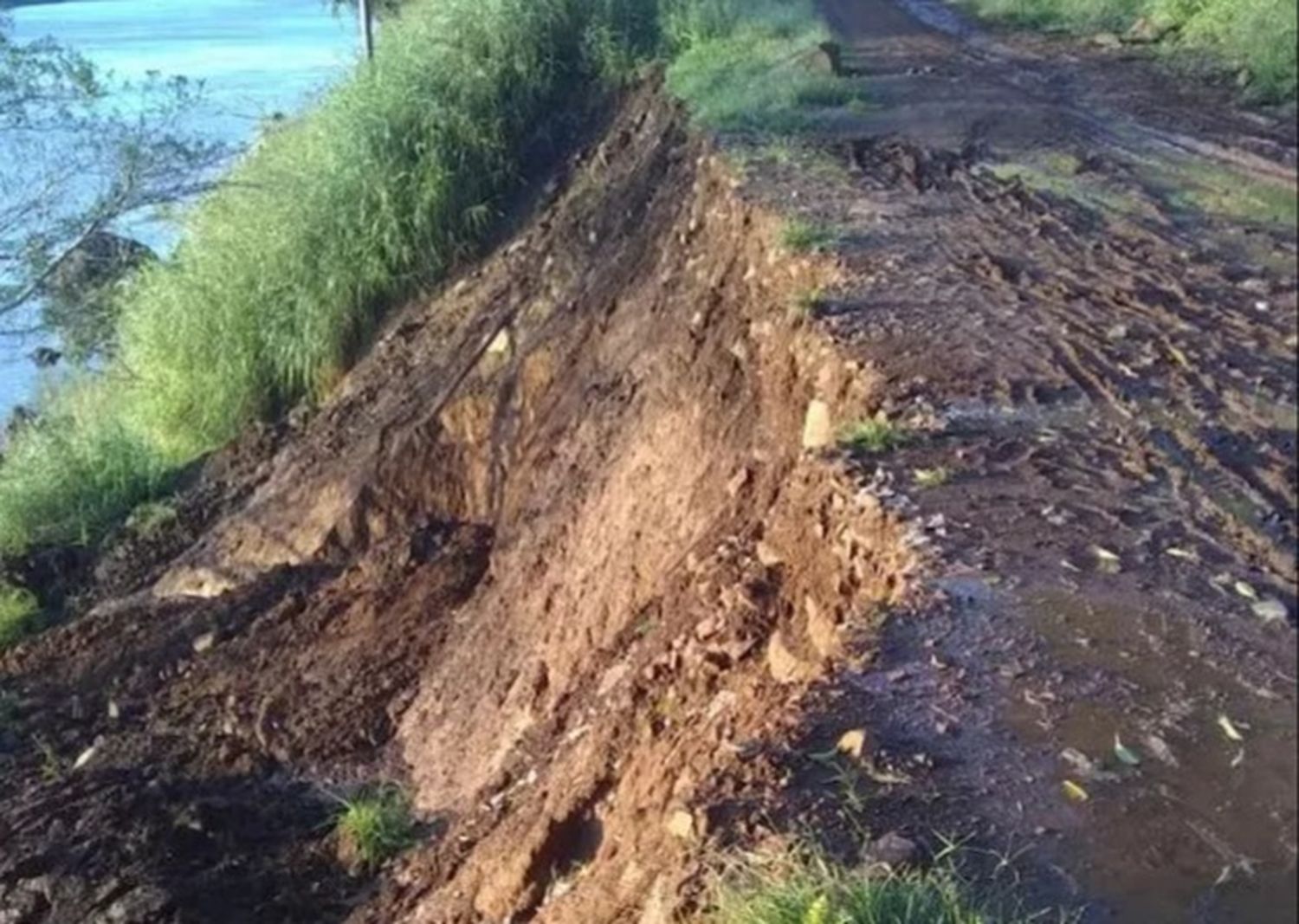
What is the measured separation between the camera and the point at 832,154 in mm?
10875

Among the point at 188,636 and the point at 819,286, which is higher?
the point at 819,286

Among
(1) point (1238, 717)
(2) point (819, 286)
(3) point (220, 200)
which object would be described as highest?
(1) point (1238, 717)

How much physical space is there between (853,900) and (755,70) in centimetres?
928

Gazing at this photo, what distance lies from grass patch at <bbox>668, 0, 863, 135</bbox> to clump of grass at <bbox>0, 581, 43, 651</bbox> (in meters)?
5.46

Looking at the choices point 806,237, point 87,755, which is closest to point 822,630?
point 806,237

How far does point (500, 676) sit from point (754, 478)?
1.97m

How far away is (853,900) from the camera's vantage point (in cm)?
410

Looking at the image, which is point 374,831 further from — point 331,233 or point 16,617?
point 331,233

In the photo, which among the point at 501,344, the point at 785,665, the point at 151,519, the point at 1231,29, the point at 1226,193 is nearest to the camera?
the point at 1226,193

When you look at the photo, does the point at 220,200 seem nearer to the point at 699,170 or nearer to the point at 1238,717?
the point at 699,170

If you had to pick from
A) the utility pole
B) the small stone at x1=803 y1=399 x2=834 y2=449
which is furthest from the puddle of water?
the utility pole

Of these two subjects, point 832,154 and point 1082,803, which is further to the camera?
point 832,154

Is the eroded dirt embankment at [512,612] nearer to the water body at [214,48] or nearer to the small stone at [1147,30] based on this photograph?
the small stone at [1147,30]

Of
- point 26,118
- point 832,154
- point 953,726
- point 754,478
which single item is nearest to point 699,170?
point 832,154
